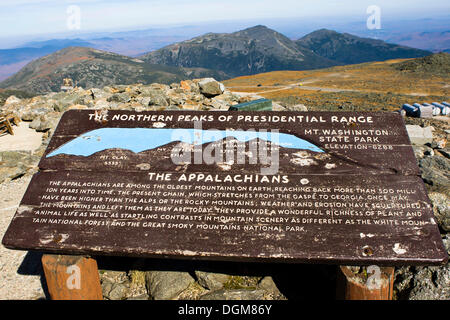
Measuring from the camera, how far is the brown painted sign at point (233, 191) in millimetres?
3605

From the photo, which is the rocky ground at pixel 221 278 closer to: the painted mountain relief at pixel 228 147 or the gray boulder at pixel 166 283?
the gray boulder at pixel 166 283

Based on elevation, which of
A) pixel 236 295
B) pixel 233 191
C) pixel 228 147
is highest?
pixel 228 147

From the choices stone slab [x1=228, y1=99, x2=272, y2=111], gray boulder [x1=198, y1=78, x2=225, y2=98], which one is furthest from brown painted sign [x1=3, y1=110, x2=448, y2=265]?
gray boulder [x1=198, y1=78, x2=225, y2=98]

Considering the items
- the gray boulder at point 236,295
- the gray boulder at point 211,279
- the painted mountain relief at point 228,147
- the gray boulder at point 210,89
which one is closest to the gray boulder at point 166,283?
the gray boulder at point 211,279

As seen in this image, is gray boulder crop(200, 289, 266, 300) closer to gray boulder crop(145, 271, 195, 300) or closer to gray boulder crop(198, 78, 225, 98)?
gray boulder crop(145, 271, 195, 300)

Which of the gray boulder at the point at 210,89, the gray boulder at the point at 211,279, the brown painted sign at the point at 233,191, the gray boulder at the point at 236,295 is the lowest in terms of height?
the gray boulder at the point at 236,295

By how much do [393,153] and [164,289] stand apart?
13.1 feet

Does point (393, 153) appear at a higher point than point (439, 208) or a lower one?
higher

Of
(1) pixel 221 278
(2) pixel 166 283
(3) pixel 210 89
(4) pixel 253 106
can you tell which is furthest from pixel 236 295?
(3) pixel 210 89

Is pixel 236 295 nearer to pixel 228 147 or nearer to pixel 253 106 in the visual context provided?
pixel 228 147

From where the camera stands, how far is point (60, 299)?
4000 mm

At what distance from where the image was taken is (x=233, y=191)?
4.08 meters
